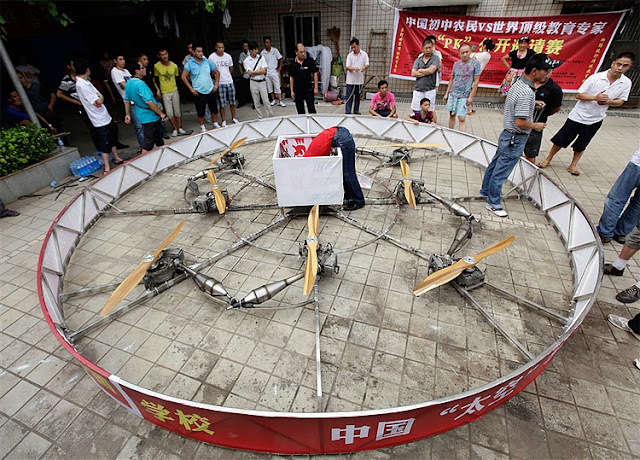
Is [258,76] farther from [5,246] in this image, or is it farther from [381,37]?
[5,246]

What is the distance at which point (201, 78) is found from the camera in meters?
12.2

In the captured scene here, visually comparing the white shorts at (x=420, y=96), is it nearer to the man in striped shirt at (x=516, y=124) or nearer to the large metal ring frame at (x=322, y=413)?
the large metal ring frame at (x=322, y=413)

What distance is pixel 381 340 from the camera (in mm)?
5039

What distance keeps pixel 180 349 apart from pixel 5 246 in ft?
18.6

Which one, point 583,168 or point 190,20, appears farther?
point 190,20

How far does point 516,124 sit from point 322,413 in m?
6.87

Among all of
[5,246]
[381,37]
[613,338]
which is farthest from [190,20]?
[613,338]

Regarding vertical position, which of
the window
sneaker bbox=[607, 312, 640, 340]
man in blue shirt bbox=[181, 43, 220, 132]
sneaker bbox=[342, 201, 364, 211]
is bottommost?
sneaker bbox=[607, 312, 640, 340]

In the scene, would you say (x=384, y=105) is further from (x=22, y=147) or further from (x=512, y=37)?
(x=22, y=147)

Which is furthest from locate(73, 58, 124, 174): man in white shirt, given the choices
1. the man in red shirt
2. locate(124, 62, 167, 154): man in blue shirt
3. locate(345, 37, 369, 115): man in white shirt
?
locate(345, 37, 369, 115): man in white shirt

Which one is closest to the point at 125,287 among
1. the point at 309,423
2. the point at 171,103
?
the point at 309,423

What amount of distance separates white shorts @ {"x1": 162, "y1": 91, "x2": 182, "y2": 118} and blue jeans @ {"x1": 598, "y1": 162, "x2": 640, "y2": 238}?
43.9ft

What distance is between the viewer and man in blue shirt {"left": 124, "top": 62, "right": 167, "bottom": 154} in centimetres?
995

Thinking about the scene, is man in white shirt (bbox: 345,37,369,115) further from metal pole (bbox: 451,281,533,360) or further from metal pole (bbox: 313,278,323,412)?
metal pole (bbox: 313,278,323,412)
